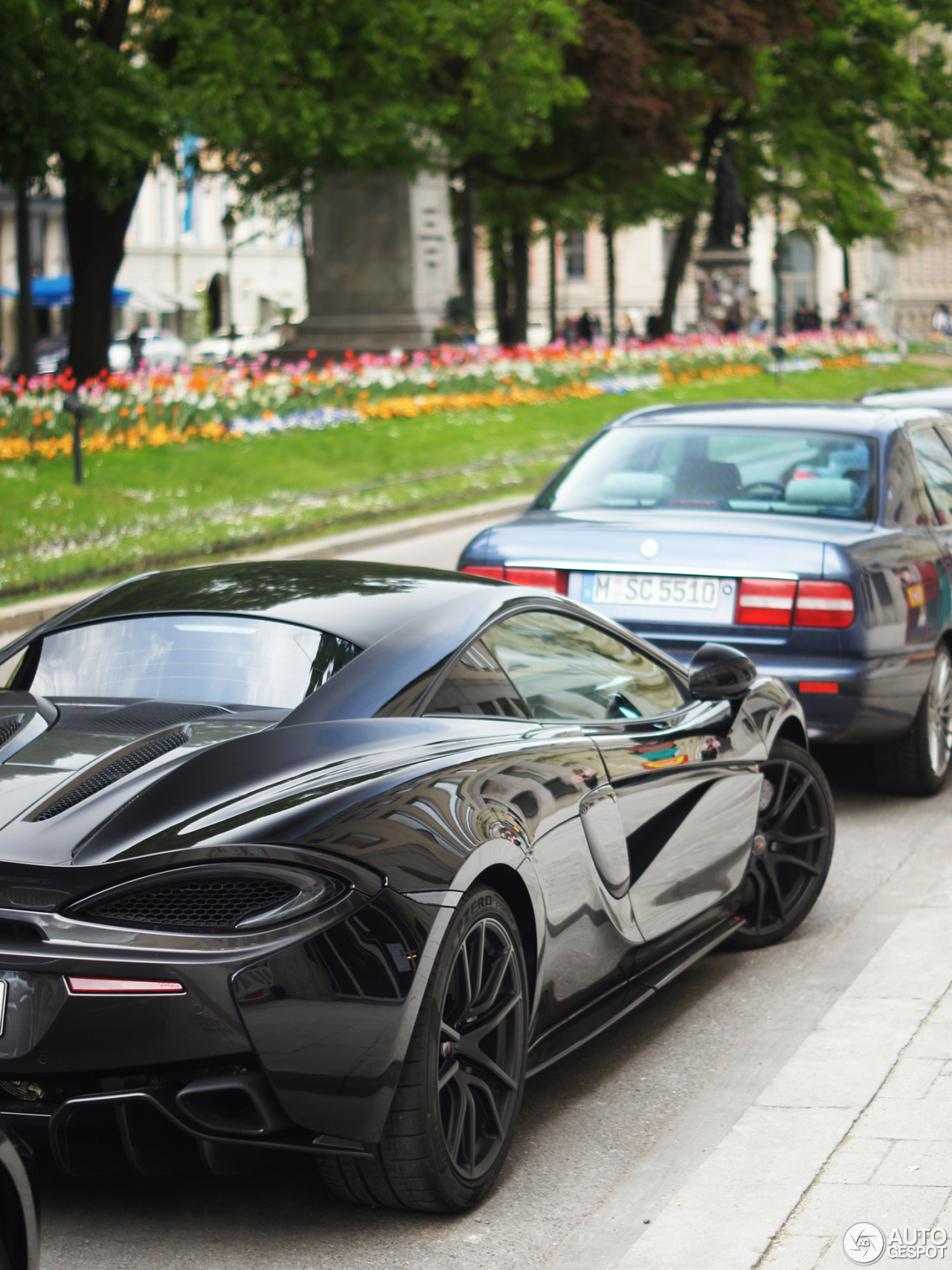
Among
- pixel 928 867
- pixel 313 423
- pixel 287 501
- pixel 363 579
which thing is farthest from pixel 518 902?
pixel 313 423

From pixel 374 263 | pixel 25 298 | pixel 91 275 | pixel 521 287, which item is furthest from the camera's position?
pixel 521 287

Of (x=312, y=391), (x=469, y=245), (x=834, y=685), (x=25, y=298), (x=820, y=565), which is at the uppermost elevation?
(x=469, y=245)

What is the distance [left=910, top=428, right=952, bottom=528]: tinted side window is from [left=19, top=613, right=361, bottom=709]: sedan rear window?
15.4ft

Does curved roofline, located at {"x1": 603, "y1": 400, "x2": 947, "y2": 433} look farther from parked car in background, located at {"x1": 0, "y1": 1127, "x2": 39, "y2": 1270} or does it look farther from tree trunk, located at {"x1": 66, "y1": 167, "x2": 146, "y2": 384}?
tree trunk, located at {"x1": 66, "y1": 167, "x2": 146, "y2": 384}

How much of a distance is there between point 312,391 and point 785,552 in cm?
1613

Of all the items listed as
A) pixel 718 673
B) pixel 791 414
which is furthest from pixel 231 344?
pixel 718 673

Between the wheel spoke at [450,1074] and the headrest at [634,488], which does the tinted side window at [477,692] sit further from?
the headrest at [634,488]

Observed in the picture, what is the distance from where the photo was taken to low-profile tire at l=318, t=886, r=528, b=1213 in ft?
10.5

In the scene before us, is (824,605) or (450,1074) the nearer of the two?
(450,1074)

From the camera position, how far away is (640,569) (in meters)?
7.00

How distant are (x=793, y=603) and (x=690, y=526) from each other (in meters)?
0.56

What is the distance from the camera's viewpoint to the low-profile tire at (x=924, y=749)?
24.1 feet

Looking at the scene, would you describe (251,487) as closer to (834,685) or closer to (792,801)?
(834,685)

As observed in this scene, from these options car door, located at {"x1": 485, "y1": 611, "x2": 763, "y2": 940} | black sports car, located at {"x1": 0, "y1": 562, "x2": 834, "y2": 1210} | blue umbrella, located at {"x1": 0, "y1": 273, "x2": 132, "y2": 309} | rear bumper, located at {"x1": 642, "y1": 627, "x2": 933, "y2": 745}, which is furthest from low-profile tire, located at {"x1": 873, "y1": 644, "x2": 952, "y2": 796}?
blue umbrella, located at {"x1": 0, "y1": 273, "x2": 132, "y2": 309}
